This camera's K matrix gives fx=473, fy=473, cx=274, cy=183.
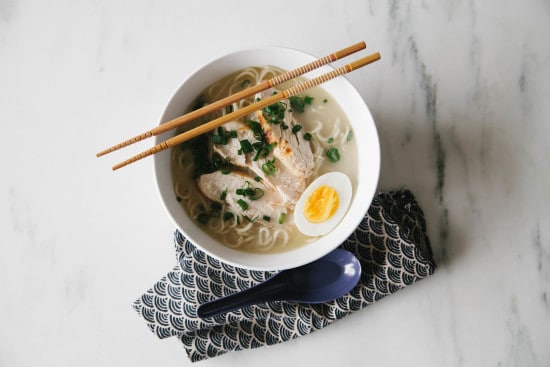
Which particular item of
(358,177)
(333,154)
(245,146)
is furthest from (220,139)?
(358,177)

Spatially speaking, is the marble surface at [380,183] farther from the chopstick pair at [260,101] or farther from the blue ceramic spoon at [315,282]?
the chopstick pair at [260,101]

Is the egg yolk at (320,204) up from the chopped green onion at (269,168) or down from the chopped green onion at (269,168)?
down

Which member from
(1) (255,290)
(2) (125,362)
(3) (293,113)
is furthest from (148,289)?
(3) (293,113)

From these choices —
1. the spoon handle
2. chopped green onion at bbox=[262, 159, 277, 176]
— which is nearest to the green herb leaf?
chopped green onion at bbox=[262, 159, 277, 176]

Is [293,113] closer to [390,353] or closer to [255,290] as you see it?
[255,290]

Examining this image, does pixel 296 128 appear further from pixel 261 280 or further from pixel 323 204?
pixel 261 280

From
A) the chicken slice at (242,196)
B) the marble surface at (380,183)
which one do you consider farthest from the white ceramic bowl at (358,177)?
the marble surface at (380,183)
